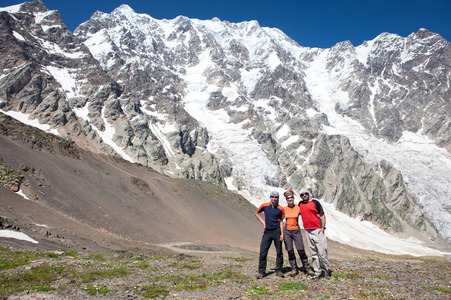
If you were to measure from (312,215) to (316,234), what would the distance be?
2.33 ft

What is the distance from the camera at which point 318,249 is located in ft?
38.8

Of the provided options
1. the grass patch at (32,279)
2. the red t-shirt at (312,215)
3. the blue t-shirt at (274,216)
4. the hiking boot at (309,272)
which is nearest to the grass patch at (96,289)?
the grass patch at (32,279)

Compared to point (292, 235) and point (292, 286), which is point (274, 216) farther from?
point (292, 286)

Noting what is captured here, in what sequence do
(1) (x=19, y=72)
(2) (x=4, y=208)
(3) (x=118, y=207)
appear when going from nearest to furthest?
(2) (x=4, y=208)
(3) (x=118, y=207)
(1) (x=19, y=72)

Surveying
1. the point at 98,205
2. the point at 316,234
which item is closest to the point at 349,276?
the point at 316,234

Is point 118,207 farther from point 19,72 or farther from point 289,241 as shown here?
point 19,72

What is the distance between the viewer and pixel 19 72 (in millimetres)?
138875

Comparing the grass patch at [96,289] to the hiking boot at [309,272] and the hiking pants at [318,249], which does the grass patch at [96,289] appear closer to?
the hiking boot at [309,272]

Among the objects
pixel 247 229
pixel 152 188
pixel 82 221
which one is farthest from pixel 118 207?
pixel 247 229

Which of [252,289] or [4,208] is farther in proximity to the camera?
[4,208]

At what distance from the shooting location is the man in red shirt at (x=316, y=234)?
38.8ft

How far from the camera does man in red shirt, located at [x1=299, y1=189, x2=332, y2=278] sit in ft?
38.8

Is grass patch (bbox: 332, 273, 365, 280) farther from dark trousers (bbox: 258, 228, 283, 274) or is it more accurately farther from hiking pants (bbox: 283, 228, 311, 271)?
dark trousers (bbox: 258, 228, 283, 274)

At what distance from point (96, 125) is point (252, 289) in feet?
510
